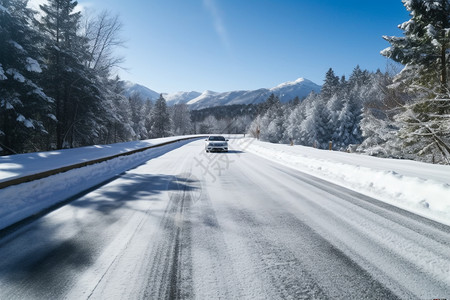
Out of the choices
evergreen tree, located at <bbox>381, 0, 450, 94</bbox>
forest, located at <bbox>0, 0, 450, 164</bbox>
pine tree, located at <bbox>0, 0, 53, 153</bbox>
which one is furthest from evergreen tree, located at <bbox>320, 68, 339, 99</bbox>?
pine tree, located at <bbox>0, 0, 53, 153</bbox>

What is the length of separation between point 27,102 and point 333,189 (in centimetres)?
1814

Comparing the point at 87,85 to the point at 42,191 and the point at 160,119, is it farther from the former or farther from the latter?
the point at 160,119

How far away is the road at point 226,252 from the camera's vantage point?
2230mm

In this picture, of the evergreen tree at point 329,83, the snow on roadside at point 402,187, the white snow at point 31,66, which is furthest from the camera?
the evergreen tree at point 329,83

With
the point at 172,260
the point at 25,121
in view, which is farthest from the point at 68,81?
the point at 172,260

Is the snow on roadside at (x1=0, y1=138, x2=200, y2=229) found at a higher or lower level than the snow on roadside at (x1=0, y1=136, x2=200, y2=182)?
lower

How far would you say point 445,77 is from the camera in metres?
12.8

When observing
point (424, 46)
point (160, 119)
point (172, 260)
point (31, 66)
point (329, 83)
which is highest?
point (329, 83)

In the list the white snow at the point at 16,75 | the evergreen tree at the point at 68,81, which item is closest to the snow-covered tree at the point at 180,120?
the evergreen tree at the point at 68,81

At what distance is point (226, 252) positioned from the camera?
294 centimetres

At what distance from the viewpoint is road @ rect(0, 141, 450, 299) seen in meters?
2.23

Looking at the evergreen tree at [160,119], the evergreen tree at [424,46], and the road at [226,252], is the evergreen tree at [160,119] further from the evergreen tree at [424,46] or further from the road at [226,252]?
the road at [226,252]

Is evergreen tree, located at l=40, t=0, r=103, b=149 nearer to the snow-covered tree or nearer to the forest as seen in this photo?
the forest

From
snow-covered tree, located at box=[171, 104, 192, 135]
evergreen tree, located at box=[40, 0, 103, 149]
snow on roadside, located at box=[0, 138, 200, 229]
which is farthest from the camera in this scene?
snow-covered tree, located at box=[171, 104, 192, 135]
